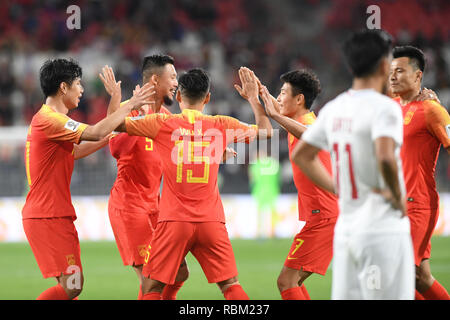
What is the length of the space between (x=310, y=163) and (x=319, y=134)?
217mm

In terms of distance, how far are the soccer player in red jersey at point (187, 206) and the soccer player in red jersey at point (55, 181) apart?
1.14 ft

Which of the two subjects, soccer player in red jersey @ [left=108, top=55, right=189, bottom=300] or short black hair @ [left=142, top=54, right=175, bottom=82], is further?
short black hair @ [left=142, top=54, right=175, bottom=82]

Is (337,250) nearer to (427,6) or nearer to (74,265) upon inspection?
(74,265)

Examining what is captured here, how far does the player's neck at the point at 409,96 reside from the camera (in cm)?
558

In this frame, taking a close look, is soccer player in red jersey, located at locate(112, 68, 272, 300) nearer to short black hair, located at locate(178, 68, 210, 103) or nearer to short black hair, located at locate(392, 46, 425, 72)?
short black hair, located at locate(178, 68, 210, 103)

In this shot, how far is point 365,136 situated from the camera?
3564 millimetres

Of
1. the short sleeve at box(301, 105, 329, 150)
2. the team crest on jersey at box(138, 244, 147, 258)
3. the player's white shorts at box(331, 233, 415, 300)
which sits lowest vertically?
the team crest on jersey at box(138, 244, 147, 258)

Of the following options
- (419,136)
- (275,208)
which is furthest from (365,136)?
(275,208)

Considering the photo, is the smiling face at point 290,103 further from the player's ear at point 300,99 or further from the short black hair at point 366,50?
the short black hair at point 366,50

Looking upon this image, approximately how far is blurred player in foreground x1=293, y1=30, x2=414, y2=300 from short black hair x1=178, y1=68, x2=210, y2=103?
5.19ft

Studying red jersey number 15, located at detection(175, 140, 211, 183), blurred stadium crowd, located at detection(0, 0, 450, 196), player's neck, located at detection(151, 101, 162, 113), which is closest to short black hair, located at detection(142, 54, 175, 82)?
player's neck, located at detection(151, 101, 162, 113)

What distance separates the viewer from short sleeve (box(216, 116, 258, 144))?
16.7ft

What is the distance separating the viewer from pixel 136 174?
19.8 ft
